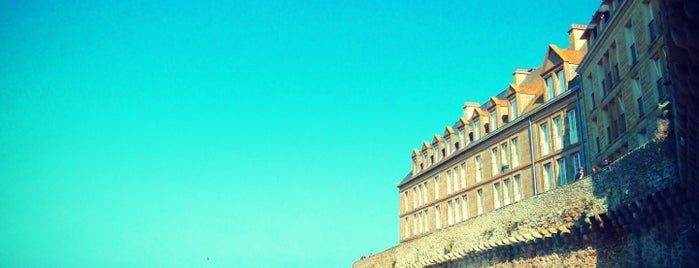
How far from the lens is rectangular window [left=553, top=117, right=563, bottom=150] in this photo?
4209 cm

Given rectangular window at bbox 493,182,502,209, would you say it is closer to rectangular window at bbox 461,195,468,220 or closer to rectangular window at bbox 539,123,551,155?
rectangular window at bbox 461,195,468,220

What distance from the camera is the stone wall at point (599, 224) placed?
61.2 ft

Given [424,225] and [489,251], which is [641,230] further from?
[424,225]

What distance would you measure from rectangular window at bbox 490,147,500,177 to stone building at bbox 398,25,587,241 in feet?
0.24

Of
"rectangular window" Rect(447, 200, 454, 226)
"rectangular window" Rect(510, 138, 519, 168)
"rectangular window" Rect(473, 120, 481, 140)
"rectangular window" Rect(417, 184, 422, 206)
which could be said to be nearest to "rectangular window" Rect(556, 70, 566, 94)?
"rectangular window" Rect(510, 138, 519, 168)

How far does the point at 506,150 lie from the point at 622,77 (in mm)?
16870

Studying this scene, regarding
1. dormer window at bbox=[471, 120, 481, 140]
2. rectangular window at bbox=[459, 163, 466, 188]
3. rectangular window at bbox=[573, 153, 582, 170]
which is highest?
dormer window at bbox=[471, 120, 481, 140]

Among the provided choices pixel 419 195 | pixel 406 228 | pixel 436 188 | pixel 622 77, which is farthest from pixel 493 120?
pixel 406 228

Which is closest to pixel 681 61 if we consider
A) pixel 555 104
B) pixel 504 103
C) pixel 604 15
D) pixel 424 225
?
pixel 604 15

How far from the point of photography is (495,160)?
49.9m

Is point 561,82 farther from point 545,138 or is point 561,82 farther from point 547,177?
point 547,177

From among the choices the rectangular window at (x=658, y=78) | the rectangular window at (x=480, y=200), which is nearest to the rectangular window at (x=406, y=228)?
the rectangular window at (x=480, y=200)

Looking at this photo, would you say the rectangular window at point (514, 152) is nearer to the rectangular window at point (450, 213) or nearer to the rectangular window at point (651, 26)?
the rectangular window at point (450, 213)

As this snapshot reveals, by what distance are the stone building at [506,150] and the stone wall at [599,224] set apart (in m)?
11.4
